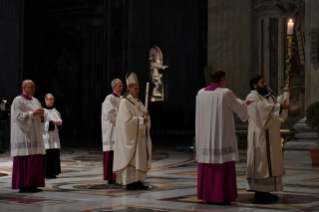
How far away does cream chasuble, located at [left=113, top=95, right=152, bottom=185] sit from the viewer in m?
7.23

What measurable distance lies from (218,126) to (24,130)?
2.80 metres

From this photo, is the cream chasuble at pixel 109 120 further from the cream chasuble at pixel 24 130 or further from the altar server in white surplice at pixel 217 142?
the altar server in white surplice at pixel 217 142

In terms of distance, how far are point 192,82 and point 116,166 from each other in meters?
21.9

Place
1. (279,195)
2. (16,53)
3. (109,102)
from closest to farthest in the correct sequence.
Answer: (279,195), (109,102), (16,53)

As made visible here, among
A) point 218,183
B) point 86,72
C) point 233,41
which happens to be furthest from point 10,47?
point 218,183

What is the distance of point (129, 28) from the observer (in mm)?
25750

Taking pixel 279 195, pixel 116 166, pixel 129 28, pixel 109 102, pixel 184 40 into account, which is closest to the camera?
pixel 279 195

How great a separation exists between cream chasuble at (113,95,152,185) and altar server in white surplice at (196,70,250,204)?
145 cm

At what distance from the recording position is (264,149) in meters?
6.20

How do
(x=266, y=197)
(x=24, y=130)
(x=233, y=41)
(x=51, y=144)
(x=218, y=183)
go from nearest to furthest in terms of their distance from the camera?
1. (x=218, y=183)
2. (x=266, y=197)
3. (x=24, y=130)
4. (x=51, y=144)
5. (x=233, y=41)

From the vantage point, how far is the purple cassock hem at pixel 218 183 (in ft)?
18.7

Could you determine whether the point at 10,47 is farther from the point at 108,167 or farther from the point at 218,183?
the point at 218,183

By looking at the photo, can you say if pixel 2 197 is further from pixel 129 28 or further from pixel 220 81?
pixel 129 28

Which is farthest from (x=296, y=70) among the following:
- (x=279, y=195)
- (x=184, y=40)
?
(x=184, y=40)
